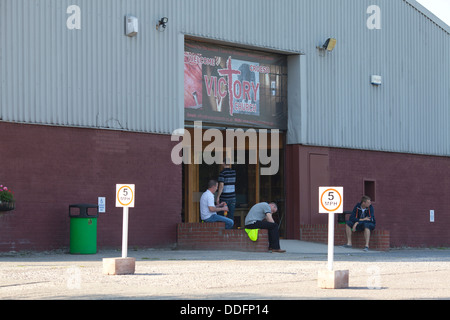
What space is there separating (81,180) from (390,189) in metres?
11.2

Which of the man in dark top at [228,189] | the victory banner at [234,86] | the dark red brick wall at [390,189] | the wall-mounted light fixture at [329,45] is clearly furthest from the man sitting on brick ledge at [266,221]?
the wall-mounted light fixture at [329,45]

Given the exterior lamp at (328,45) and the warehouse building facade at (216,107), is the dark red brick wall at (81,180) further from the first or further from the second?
the exterior lamp at (328,45)

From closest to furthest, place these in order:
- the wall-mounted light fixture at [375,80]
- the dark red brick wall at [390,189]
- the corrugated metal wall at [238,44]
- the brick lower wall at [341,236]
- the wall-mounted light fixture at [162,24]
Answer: the corrugated metal wall at [238,44] < the wall-mounted light fixture at [162,24] < the brick lower wall at [341,236] < the dark red brick wall at [390,189] < the wall-mounted light fixture at [375,80]

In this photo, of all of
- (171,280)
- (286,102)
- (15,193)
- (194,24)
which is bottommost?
Answer: (171,280)

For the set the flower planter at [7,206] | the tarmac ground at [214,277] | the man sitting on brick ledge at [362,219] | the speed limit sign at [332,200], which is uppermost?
the speed limit sign at [332,200]

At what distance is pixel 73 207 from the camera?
19062 millimetres

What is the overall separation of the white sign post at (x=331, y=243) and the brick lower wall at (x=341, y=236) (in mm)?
11467

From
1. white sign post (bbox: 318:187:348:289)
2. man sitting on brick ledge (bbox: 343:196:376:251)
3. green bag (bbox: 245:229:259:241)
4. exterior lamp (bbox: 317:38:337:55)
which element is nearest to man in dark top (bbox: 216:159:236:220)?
green bag (bbox: 245:229:259:241)

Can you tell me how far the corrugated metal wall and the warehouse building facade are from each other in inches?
1.4

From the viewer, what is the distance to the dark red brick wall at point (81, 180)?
18.4 meters

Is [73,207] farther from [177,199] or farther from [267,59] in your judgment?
[267,59]

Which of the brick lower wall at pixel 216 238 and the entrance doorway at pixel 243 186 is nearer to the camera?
the brick lower wall at pixel 216 238
